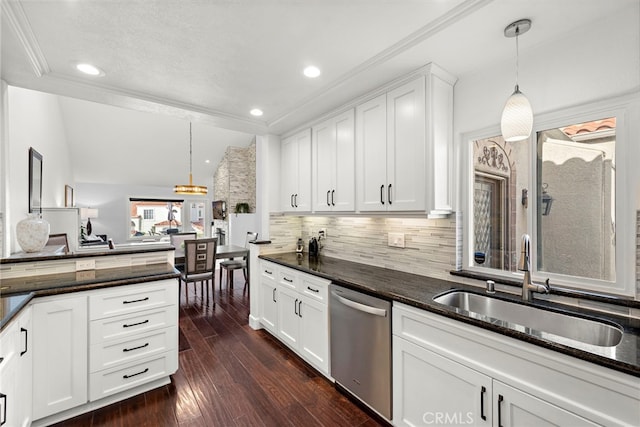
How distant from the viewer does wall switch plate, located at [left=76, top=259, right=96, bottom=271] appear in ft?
7.48

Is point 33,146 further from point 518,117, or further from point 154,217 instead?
point 154,217

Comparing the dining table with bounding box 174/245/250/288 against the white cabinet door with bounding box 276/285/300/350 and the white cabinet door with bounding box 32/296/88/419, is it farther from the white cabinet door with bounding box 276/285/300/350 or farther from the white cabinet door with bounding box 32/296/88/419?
the white cabinet door with bounding box 32/296/88/419

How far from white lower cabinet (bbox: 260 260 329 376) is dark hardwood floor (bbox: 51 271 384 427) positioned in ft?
0.53

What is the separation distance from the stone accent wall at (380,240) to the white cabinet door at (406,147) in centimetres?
34

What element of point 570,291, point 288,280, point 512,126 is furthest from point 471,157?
point 288,280

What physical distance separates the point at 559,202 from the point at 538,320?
28.8 inches

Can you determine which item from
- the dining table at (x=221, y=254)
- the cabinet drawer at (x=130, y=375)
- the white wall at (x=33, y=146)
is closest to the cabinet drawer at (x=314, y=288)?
the cabinet drawer at (x=130, y=375)

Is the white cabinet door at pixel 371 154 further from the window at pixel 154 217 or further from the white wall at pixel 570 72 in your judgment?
the window at pixel 154 217

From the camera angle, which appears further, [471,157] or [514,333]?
[471,157]

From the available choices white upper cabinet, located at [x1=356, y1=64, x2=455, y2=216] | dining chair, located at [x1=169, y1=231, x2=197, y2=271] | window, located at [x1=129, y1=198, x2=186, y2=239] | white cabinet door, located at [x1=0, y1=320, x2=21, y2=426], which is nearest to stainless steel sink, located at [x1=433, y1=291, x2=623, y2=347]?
white upper cabinet, located at [x1=356, y1=64, x2=455, y2=216]

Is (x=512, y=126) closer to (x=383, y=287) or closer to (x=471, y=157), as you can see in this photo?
(x=471, y=157)

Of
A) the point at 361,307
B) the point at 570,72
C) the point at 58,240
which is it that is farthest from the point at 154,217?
the point at 570,72

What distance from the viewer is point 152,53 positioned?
1824 mm

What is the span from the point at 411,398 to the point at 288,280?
146 centimetres
